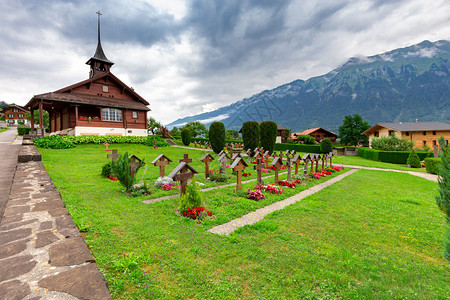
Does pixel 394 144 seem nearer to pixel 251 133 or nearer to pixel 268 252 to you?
pixel 251 133

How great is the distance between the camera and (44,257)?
2.55m

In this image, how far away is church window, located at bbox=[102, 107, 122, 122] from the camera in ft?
79.2

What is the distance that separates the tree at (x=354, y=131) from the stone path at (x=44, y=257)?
201 feet

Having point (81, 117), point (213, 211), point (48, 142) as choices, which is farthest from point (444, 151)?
point (81, 117)

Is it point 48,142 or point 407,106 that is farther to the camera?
point 407,106

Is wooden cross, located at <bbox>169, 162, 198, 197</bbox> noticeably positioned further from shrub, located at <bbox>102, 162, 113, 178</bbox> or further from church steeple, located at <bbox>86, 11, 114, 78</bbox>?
church steeple, located at <bbox>86, 11, 114, 78</bbox>

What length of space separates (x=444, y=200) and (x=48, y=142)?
76.1 feet

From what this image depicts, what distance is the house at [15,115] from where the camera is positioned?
223ft

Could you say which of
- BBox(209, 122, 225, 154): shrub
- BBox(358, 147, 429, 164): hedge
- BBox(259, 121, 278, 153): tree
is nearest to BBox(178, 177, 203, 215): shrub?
BBox(209, 122, 225, 154): shrub

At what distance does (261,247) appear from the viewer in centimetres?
360

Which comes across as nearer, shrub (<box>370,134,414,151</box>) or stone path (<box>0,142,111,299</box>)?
stone path (<box>0,142,111,299</box>)

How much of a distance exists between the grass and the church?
20560 millimetres

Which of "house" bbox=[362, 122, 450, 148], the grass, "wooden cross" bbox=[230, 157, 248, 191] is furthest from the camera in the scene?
"house" bbox=[362, 122, 450, 148]

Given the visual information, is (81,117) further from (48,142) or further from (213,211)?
(213,211)
